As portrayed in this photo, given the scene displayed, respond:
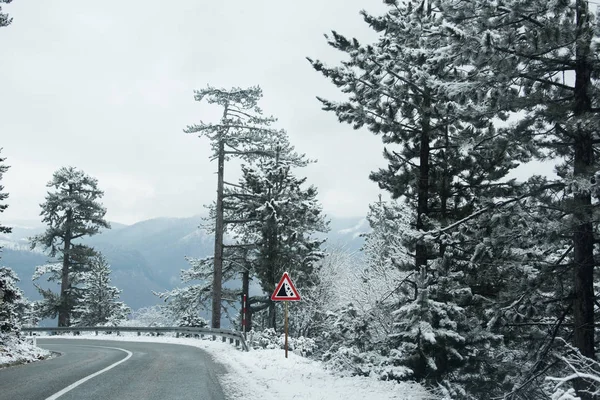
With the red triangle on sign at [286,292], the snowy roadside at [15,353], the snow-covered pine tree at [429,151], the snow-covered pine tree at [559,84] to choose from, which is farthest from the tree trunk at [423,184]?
the snowy roadside at [15,353]

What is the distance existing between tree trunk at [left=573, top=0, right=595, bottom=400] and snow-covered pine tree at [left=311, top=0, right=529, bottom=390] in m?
1.07

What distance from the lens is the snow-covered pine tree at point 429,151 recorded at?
29.4 ft

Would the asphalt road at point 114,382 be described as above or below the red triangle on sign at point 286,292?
below

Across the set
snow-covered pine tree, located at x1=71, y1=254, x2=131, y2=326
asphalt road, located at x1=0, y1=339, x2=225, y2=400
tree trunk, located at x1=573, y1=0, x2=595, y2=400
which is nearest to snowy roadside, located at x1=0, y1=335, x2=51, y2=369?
asphalt road, located at x1=0, y1=339, x2=225, y2=400

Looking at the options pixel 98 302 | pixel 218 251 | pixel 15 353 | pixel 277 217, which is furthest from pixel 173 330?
pixel 98 302

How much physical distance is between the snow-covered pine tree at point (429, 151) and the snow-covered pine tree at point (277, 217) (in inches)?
541

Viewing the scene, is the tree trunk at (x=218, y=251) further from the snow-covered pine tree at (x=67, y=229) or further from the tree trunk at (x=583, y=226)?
the tree trunk at (x=583, y=226)

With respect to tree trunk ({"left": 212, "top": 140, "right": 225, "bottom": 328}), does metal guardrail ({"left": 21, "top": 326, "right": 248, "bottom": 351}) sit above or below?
below

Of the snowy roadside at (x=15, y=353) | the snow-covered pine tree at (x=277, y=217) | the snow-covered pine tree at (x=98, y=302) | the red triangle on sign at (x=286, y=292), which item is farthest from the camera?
the snow-covered pine tree at (x=98, y=302)

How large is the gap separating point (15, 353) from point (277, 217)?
1332 cm

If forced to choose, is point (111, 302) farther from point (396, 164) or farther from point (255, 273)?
point (396, 164)

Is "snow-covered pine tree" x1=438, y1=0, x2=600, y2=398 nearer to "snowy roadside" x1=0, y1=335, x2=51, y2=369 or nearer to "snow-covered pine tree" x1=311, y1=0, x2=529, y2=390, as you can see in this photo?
"snow-covered pine tree" x1=311, y1=0, x2=529, y2=390

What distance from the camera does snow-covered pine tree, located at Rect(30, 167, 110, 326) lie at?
3344cm

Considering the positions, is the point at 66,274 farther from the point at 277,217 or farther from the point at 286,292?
the point at 286,292
